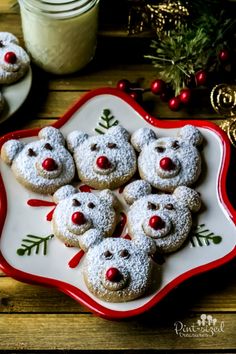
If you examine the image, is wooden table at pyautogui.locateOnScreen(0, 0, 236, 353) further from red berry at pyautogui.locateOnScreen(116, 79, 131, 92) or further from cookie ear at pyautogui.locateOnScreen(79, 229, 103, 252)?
red berry at pyautogui.locateOnScreen(116, 79, 131, 92)

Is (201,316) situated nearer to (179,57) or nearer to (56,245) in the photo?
(56,245)

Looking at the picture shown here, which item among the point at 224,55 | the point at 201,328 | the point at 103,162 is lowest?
the point at 201,328

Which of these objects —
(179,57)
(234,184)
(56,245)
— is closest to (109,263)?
(56,245)

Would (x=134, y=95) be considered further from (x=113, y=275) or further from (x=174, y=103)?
(x=113, y=275)

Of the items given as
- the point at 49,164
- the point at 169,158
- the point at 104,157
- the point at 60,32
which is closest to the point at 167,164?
the point at 169,158

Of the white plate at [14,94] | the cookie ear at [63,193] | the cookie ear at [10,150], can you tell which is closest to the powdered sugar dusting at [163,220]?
the cookie ear at [63,193]

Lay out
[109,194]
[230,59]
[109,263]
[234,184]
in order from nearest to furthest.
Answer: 1. [109,263]
2. [109,194]
3. [234,184]
4. [230,59]
